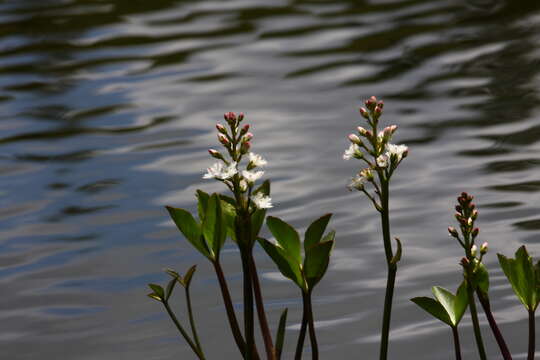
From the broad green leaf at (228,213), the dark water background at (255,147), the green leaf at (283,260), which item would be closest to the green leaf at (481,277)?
the green leaf at (283,260)

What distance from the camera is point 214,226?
4.28 ft

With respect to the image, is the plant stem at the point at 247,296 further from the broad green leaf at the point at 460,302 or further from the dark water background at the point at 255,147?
the dark water background at the point at 255,147

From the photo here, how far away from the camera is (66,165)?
2.92 m

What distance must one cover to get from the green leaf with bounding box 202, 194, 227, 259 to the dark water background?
49 cm

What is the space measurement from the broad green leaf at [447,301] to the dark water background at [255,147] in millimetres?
399

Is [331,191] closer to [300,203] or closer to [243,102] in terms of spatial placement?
[300,203]

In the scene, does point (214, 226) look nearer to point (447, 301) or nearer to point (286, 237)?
point (286, 237)

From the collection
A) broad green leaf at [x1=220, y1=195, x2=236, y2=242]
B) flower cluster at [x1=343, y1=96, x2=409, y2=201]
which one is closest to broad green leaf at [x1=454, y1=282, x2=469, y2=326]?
flower cluster at [x1=343, y1=96, x2=409, y2=201]

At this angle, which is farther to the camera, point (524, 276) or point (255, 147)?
point (255, 147)

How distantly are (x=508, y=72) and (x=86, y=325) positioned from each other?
1999 mm

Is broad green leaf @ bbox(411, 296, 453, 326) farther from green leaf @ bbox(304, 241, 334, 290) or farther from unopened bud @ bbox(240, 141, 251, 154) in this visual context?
unopened bud @ bbox(240, 141, 251, 154)

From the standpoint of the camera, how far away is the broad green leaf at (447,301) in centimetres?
129

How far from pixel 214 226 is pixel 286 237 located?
0.10m

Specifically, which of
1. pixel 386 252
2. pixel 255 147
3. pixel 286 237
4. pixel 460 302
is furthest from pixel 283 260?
pixel 255 147
